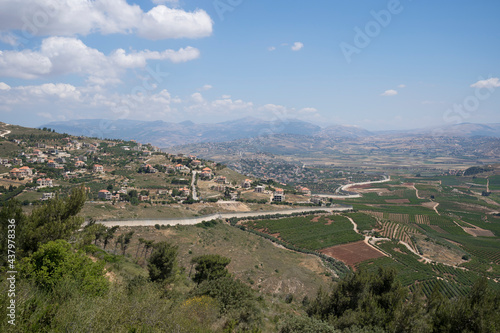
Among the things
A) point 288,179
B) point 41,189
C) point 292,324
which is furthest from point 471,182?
point 41,189

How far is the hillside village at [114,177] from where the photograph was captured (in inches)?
1852

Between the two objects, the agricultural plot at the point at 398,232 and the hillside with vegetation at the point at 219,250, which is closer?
the hillside with vegetation at the point at 219,250

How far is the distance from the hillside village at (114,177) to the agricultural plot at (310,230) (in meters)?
8.56

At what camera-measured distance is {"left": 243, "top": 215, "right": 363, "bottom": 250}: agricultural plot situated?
132ft

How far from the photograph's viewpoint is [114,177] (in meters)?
59.8

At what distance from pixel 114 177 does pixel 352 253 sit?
5091 cm

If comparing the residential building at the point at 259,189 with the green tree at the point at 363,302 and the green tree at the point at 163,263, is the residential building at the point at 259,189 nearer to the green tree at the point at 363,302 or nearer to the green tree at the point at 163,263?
the green tree at the point at 163,263

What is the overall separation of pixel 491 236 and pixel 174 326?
66.4 m

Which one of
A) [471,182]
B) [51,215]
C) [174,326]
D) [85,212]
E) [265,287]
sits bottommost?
[471,182]

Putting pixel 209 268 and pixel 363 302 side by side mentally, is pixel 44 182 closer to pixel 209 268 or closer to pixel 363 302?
pixel 209 268

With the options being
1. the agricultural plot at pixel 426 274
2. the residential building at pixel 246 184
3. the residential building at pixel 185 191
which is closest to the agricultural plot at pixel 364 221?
the agricultural plot at pixel 426 274

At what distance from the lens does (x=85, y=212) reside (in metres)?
33.7

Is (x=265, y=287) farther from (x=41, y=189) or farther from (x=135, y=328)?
(x=41, y=189)

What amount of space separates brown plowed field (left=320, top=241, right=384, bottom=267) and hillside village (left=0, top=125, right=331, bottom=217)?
→ 18.9 meters
